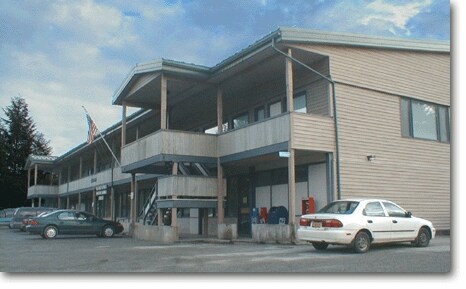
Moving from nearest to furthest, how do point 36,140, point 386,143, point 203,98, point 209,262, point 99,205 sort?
point 209,262
point 386,143
point 203,98
point 99,205
point 36,140

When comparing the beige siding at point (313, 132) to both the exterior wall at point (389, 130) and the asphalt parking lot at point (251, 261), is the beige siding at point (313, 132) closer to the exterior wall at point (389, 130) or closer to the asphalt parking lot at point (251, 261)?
the exterior wall at point (389, 130)

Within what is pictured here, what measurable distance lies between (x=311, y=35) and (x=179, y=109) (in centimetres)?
1091

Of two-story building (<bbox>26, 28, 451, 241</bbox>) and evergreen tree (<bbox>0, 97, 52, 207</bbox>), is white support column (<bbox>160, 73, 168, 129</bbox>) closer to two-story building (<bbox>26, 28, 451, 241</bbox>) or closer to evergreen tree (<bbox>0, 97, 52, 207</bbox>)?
two-story building (<bbox>26, 28, 451, 241</bbox>)

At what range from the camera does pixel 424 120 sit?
21.5m

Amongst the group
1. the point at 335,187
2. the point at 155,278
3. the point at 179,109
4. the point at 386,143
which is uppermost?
the point at 179,109

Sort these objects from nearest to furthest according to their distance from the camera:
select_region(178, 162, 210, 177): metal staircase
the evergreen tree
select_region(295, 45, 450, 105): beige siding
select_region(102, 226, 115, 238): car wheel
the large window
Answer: select_region(295, 45, 450, 105): beige siding
the large window
select_region(178, 162, 210, 177): metal staircase
select_region(102, 226, 115, 238): car wheel
the evergreen tree

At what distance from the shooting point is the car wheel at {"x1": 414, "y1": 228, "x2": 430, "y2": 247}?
1501 centimetres

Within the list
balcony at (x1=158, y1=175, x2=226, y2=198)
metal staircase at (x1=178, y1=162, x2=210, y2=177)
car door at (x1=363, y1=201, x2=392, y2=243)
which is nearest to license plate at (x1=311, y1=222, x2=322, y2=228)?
car door at (x1=363, y1=201, x2=392, y2=243)

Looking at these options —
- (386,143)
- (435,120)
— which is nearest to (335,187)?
(386,143)

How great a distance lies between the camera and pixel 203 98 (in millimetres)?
24844

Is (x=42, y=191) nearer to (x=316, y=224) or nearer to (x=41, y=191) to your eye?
(x=41, y=191)

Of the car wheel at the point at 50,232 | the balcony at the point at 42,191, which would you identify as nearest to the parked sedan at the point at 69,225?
the car wheel at the point at 50,232

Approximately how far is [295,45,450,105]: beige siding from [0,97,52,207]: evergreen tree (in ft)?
132

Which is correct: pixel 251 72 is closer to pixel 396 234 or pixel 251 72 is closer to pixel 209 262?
pixel 396 234
